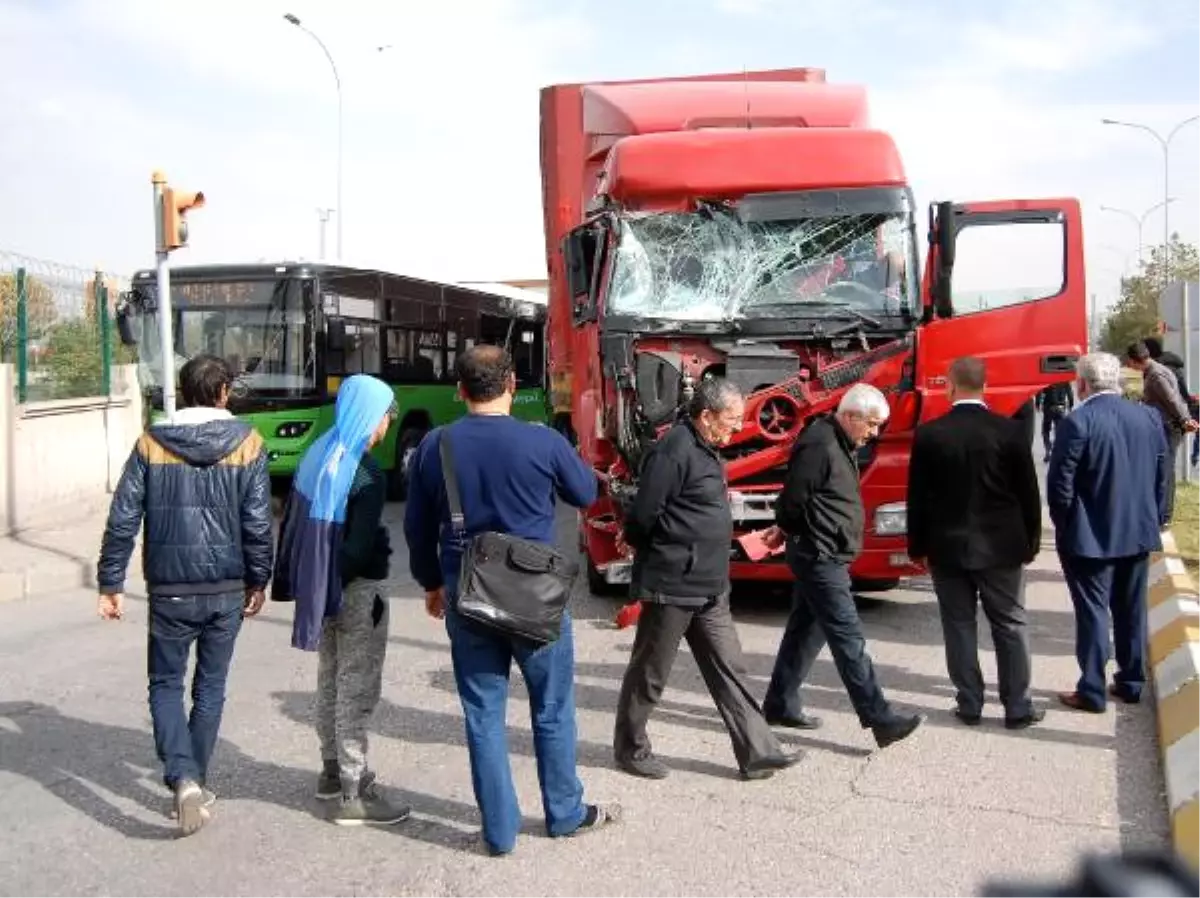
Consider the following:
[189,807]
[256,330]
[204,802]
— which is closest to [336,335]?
[256,330]

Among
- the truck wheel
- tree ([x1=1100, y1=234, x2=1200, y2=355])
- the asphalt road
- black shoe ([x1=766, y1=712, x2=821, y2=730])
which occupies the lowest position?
the asphalt road

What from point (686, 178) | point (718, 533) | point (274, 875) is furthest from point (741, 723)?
point (686, 178)

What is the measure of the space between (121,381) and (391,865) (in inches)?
437

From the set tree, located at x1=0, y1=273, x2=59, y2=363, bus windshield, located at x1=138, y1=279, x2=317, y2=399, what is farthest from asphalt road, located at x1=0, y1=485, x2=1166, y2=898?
bus windshield, located at x1=138, y1=279, x2=317, y2=399

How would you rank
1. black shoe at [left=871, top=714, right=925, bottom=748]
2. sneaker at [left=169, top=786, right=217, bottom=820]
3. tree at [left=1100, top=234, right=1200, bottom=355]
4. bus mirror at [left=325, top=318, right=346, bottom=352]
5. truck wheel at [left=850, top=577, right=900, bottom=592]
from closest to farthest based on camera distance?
sneaker at [left=169, top=786, right=217, bottom=820] < black shoe at [left=871, top=714, right=925, bottom=748] < truck wheel at [left=850, top=577, right=900, bottom=592] < bus mirror at [left=325, top=318, right=346, bottom=352] < tree at [left=1100, top=234, right=1200, bottom=355]

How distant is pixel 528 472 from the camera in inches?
163

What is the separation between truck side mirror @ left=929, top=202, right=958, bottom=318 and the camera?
7383mm

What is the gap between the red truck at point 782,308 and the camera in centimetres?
746

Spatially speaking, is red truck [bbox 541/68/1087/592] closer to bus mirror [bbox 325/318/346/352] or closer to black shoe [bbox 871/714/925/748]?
black shoe [bbox 871/714/925/748]

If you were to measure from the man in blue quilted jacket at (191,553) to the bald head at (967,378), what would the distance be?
3251 mm

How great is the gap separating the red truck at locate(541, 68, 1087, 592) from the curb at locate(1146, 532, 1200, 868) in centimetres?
157

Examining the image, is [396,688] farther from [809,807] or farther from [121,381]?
[121,381]

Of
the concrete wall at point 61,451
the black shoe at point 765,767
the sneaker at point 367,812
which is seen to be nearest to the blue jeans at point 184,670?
the sneaker at point 367,812

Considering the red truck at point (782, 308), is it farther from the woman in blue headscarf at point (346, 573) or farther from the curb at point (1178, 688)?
the woman in blue headscarf at point (346, 573)
